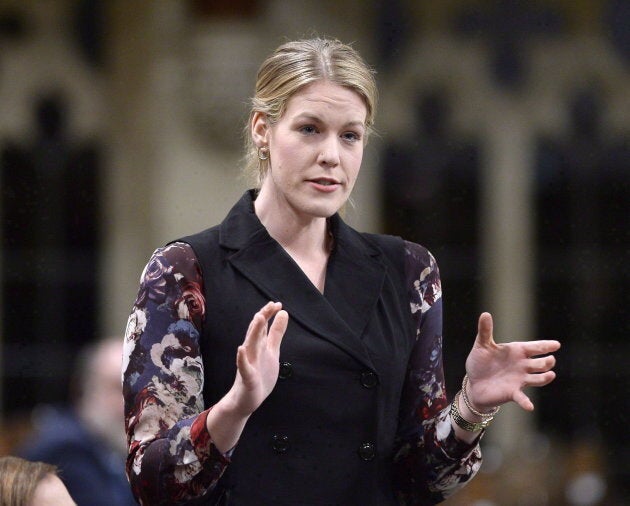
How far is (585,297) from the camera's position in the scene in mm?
9500

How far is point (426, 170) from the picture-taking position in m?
9.48

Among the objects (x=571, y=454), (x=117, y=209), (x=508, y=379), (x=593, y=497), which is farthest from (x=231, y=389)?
(x=117, y=209)

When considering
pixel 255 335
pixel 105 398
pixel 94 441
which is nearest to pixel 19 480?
pixel 255 335

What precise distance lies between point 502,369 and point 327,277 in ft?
1.14

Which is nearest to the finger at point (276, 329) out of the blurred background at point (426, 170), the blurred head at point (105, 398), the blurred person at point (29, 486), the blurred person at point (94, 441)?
the blurred person at point (29, 486)

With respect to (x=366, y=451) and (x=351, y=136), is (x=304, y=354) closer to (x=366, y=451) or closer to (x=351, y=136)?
(x=366, y=451)

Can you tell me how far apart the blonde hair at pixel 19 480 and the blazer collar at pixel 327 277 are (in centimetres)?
51

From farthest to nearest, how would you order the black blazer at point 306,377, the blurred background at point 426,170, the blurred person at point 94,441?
the blurred background at point 426,170 < the blurred person at point 94,441 < the black blazer at point 306,377

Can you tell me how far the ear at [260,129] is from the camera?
8.88 feet

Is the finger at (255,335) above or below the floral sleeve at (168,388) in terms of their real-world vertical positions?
above

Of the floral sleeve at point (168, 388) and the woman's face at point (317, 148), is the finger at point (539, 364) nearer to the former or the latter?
the woman's face at point (317, 148)

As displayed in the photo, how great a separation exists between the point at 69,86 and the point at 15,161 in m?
0.55

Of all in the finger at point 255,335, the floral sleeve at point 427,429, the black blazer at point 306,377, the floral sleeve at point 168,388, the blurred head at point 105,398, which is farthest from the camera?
the blurred head at point 105,398

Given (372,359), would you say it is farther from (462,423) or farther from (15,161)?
(15,161)
